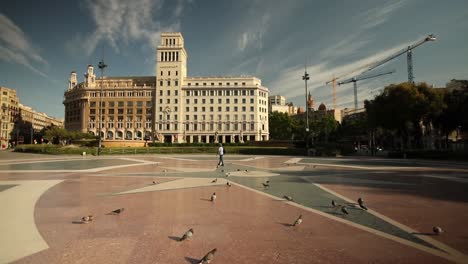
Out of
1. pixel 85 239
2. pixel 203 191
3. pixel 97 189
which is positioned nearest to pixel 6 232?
pixel 85 239

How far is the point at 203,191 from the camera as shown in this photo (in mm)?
9070

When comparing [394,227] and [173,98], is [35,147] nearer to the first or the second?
[173,98]

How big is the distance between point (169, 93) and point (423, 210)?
83.4m

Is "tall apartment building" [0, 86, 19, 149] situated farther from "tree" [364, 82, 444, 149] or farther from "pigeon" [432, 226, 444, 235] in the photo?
"pigeon" [432, 226, 444, 235]

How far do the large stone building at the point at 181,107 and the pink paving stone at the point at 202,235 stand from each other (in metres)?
75.9

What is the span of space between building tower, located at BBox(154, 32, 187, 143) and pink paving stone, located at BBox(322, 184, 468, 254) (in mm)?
77563

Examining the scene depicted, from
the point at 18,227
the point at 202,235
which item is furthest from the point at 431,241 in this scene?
the point at 18,227

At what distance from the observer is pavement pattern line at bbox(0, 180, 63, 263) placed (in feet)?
13.0

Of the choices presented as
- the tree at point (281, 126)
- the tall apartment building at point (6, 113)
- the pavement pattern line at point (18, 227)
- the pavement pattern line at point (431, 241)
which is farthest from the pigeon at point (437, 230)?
the tall apartment building at point (6, 113)

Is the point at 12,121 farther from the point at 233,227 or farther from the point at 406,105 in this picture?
the point at 406,105

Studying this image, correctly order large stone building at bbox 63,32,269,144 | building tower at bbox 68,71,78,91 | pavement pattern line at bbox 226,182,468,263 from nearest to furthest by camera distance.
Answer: pavement pattern line at bbox 226,182,468,263, large stone building at bbox 63,32,269,144, building tower at bbox 68,71,78,91

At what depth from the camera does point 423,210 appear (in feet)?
21.1

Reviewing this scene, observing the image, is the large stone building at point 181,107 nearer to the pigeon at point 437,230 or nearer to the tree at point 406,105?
the tree at point 406,105

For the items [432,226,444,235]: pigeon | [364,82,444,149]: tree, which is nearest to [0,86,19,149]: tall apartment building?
[364,82,444,149]: tree
